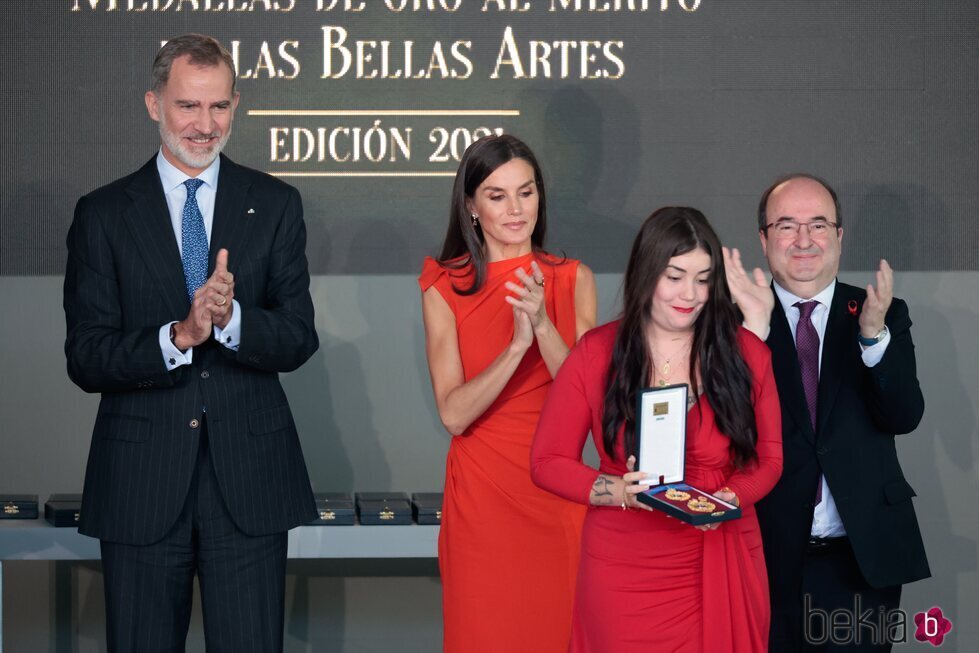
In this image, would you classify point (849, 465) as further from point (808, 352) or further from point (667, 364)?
point (667, 364)

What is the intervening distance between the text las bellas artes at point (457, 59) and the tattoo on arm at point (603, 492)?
→ 2220mm

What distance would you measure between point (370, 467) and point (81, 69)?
1.71m

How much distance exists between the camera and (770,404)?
2.78m

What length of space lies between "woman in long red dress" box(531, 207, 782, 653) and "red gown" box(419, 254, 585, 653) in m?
0.55

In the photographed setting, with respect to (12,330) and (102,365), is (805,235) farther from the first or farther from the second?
(12,330)

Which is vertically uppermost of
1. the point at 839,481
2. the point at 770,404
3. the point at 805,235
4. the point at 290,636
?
the point at 805,235

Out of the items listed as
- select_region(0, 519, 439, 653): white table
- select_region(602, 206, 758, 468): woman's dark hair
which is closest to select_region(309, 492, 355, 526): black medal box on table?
select_region(0, 519, 439, 653): white table

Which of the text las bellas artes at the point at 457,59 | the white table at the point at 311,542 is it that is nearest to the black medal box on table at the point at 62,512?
the white table at the point at 311,542

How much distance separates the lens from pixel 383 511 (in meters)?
4.24

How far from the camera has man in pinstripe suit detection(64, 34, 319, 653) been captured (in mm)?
2893

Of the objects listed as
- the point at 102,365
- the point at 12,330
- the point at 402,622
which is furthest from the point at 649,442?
the point at 12,330

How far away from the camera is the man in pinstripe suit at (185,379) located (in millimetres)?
2893

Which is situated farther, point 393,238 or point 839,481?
point 393,238

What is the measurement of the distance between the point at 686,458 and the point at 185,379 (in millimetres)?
1129
